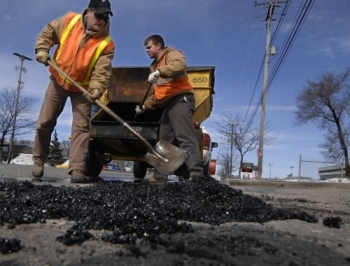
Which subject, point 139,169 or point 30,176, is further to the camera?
point 139,169

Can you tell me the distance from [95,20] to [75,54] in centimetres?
50

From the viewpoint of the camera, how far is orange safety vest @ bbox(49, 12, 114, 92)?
4867mm

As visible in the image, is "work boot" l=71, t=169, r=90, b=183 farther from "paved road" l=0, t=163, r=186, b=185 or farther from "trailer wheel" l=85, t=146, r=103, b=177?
"trailer wheel" l=85, t=146, r=103, b=177

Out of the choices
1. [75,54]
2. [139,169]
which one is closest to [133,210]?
[75,54]

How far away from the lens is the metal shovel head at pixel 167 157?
4.70m

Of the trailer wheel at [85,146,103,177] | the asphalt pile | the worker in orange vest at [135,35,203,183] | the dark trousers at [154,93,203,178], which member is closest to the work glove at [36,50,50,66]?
the worker in orange vest at [135,35,203,183]

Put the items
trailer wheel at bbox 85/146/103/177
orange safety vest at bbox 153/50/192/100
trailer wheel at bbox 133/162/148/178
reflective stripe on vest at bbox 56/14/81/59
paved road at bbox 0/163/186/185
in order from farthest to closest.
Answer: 1. trailer wheel at bbox 133/162/148/178
2. trailer wheel at bbox 85/146/103/177
3. orange safety vest at bbox 153/50/192/100
4. reflective stripe on vest at bbox 56/14/81/59
5. paved road at bbox 0/163/186/185

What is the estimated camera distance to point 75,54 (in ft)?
16.0

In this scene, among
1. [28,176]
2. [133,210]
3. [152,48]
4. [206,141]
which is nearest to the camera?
[133,210]

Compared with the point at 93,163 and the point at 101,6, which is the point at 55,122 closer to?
the point at 101,6

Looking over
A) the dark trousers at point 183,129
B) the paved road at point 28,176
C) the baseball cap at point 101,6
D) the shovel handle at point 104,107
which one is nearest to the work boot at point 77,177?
the paved road at point 28,176

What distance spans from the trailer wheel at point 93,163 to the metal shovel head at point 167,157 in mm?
1763

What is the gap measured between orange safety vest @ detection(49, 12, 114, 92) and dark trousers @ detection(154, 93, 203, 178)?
3.85 feet

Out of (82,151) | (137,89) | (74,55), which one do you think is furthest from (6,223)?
(137,89)
